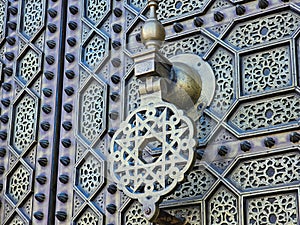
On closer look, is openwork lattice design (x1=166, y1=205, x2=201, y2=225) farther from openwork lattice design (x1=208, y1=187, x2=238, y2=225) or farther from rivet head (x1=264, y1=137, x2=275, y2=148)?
rivet head (x1=264, y1=137, x2=275, y2=148)

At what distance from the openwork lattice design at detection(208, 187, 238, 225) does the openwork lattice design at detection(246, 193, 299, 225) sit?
0.04 m

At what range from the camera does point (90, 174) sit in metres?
2.36

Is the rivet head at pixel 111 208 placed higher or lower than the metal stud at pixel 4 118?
lower

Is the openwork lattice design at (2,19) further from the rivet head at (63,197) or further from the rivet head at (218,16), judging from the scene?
the rivet head at (218,16)

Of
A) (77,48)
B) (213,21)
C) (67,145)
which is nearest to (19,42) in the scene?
(77,48)

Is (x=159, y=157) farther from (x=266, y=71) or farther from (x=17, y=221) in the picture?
(x=17, y=221)

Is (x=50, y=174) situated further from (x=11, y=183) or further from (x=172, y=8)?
(x=172, y=8)

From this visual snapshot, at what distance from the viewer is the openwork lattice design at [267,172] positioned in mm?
2023

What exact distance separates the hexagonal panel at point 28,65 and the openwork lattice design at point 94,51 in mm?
181

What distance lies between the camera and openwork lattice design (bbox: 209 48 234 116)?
2.19 metres

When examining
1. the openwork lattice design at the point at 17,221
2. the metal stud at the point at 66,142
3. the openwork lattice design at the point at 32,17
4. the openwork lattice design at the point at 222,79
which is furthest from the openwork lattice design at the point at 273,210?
the openwork lattice design at the point at 32,17

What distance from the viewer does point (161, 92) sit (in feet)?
6.72

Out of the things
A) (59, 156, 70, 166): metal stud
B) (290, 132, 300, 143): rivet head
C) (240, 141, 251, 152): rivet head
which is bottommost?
(59, 156, 70, 166): metal stud

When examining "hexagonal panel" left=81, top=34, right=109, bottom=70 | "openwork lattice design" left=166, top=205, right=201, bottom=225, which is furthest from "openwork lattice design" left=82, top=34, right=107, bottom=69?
"openwork lattice design" left=166, top=205, right=201, bottom=225
